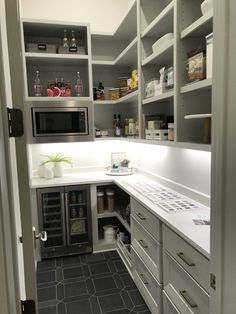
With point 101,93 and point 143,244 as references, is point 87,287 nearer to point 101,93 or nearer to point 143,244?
point 143,244

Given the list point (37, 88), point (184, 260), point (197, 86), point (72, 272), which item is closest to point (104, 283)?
point (72, 272)

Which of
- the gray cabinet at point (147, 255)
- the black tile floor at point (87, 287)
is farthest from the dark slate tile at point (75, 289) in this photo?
the gray cabinet at point (147, 255)

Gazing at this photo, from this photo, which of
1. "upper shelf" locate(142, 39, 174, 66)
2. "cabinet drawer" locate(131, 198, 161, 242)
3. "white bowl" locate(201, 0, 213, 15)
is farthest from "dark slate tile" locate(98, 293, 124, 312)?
"white bowl" locate(201, 0, 213, 15)

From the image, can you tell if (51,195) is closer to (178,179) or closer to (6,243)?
(178,179)

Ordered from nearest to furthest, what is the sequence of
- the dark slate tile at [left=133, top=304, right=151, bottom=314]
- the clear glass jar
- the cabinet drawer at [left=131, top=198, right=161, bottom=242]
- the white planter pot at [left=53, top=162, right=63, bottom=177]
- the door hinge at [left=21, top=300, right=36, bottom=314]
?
1. the door hinge at [left=21, top=300, right=36, bottom=314]
2. the cabinet drawer at [left=131, top=198, right=161, bottom=242]
3. the dark slate tile at [left=133, top=304, right=151, bottom=314]
4. the clear glass jar
5. the white planter pot at [left=53, top=162, right=63, bottom=177]

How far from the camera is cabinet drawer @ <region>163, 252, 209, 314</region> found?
4.19 ft

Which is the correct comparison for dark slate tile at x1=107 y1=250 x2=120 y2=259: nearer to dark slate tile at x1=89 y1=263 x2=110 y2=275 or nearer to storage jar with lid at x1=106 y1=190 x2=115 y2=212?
dark slate tile at x1=89 y1=263 x2=110 y2=275

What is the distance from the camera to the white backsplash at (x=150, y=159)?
2042 millimetres

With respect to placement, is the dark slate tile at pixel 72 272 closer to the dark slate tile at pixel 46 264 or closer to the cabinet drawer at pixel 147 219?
the dark slate tile at pixel 46 264

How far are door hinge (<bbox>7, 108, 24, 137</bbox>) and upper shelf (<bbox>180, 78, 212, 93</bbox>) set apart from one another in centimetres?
103

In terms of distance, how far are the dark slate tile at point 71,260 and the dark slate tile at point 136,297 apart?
0.81 meters

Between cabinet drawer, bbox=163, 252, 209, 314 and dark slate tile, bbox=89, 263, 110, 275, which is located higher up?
cabinet drawer, bbox=163, 252, 209, 314

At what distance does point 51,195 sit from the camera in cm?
288

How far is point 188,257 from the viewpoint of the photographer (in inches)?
53.9
